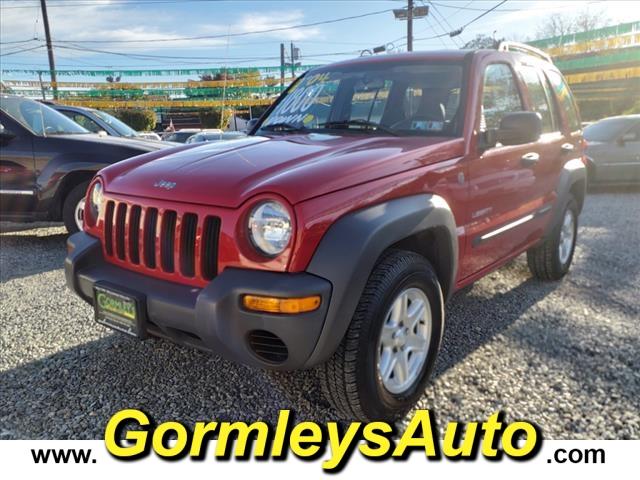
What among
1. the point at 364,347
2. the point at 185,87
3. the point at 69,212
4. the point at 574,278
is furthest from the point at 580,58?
the point at 364,347

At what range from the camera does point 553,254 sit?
4.36 m

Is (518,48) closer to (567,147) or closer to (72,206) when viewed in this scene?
(567,147)

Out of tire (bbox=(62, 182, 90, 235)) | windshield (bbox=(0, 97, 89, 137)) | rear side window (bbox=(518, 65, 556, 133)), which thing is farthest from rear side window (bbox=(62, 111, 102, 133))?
rear side window (bbox=(518, 65, 556, 133))

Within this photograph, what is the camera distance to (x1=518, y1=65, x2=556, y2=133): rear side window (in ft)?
12.6

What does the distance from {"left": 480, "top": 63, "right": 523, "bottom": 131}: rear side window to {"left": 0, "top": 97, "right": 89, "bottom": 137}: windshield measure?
4.71 metres

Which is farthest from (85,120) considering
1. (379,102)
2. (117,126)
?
(379,102)

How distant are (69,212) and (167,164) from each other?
3.46 m

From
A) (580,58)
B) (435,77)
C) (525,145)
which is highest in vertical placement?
(580,58)

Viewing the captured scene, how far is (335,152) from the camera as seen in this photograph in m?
2.55

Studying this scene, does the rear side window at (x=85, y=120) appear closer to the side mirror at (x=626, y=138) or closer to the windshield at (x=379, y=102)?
the windshield at (x=379, y=102)

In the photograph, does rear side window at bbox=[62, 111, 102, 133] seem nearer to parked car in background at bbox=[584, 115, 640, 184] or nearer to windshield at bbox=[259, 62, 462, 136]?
windshield at bbox=[259, 62, 462, 136]

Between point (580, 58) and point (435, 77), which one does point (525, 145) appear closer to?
point (435, 77)

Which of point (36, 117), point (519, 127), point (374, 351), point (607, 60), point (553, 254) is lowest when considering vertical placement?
point (553, 254)

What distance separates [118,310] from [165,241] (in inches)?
15.6
